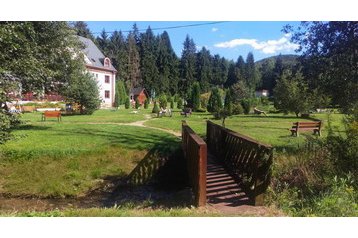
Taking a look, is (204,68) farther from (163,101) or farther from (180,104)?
(163,101)

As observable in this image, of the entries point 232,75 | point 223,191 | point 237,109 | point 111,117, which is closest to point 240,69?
point 232,75

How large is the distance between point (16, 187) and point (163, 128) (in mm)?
6396

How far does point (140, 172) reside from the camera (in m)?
8.84

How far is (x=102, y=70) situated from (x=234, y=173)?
8.31 metres

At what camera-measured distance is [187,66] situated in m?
9.84

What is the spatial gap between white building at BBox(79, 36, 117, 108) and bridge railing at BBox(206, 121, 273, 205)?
5693 mm

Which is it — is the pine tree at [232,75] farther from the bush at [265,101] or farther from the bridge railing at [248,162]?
the bush at [265,101]

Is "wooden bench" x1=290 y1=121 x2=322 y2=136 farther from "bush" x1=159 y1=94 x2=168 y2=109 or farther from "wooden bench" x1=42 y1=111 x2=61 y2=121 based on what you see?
"wooden bench" x1=42 y1=111 x2=61 y2=121

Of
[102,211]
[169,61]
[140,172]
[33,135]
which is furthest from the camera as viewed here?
[33,135]

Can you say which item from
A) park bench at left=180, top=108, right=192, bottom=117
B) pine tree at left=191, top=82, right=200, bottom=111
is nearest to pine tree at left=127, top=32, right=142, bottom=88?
pine tree at left=191, top=82, right=200, bottom=111

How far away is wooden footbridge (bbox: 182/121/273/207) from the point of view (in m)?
4.75

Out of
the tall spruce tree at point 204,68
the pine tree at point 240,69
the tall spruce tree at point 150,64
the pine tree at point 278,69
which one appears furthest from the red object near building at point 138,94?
the pine tree at point 278,69
